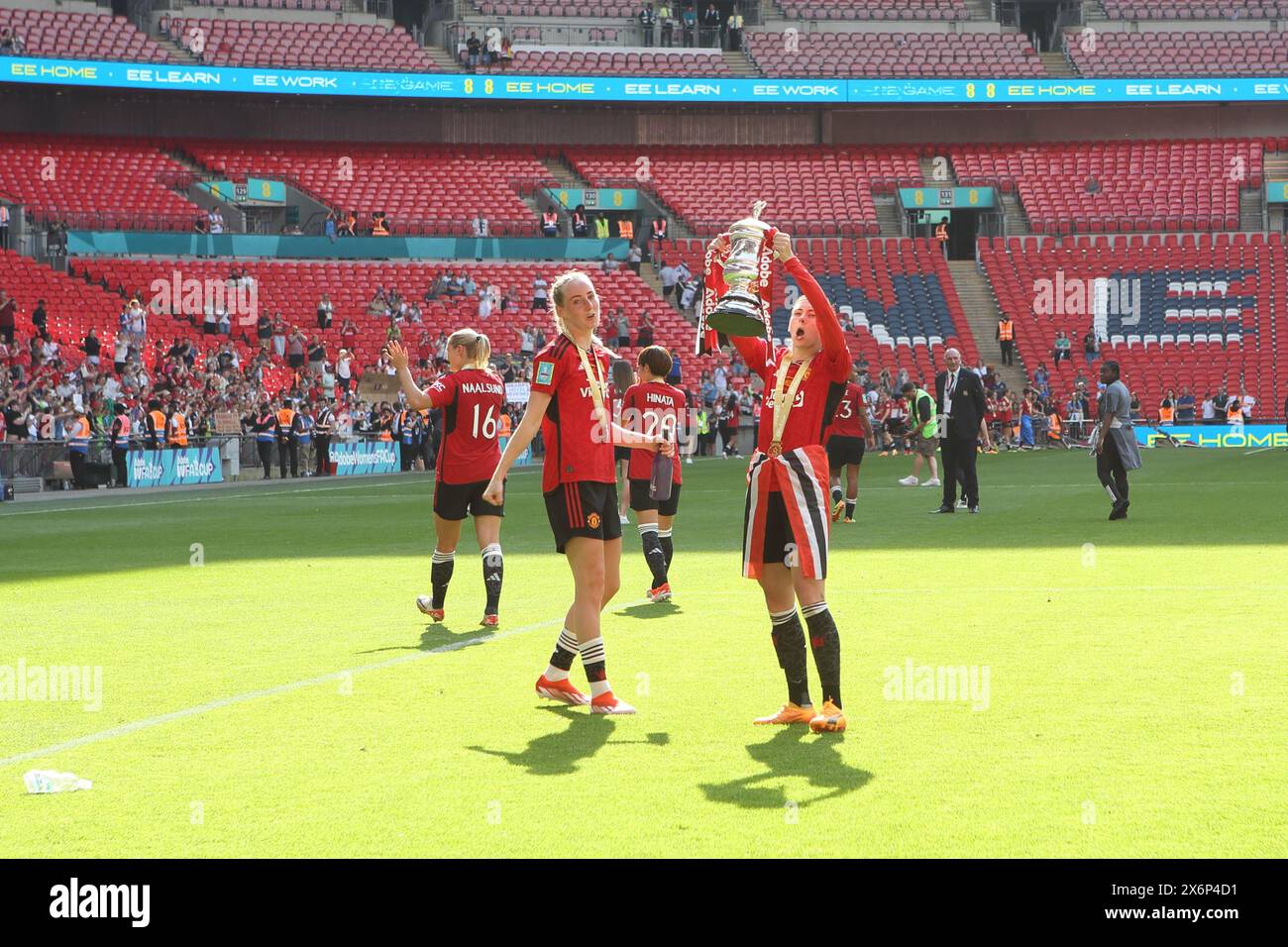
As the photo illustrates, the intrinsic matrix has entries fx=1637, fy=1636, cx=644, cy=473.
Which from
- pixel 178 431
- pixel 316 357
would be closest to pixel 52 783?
pixel 178 431

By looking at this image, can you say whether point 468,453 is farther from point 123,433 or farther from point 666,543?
point 123,433

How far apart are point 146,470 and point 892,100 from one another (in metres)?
34.3

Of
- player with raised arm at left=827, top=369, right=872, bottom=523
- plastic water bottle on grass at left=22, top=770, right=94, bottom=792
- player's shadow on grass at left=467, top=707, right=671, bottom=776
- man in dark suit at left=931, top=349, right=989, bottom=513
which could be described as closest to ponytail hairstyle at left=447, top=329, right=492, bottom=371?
player's shadow on grass at left=467, top=707, right=671, bottom=776

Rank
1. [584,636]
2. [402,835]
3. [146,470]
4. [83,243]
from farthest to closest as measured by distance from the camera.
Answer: [83,243] < [146,470] < [584,636] < [402,835]

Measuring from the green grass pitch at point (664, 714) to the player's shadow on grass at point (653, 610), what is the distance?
0.06 meters

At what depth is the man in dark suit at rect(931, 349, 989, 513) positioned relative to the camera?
21391 millimetres

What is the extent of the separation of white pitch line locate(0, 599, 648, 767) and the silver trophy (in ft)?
11.2

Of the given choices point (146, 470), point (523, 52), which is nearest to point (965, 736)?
point (146, 470)

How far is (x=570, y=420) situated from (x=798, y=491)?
4.38 ft

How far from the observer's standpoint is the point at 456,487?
482 inches

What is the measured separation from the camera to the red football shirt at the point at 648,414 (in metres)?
13.9

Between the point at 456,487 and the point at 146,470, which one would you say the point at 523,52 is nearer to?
the point at 146,470

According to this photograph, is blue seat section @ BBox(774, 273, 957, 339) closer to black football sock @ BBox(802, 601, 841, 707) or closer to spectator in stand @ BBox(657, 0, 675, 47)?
spectator in stand @ BBox(657, 0, 675, 47)

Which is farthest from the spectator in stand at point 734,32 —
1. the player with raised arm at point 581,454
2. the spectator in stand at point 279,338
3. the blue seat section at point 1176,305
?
the player with raised arm at point 581,454
